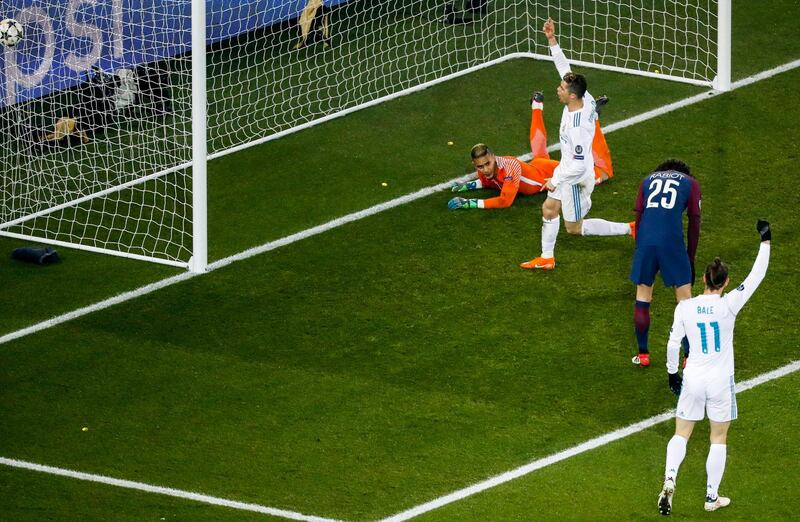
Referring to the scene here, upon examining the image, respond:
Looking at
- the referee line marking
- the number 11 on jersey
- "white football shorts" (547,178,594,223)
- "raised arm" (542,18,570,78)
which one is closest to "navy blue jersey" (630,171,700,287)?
the number 11 on jersey

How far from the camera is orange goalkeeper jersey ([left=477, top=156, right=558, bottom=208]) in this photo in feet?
48.6

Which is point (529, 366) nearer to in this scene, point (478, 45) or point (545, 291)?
point (545, 291)

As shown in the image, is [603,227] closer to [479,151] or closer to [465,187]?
[479,151]

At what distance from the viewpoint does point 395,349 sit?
1257 centimetres

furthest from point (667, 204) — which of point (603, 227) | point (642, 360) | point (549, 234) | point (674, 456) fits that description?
point (603, 227)

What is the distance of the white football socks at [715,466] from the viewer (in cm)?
1018

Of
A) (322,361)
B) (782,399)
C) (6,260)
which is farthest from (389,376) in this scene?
(6,260)

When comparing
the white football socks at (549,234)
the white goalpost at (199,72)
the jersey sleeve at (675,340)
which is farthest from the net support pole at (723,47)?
the jersey sleeve at (675,340)

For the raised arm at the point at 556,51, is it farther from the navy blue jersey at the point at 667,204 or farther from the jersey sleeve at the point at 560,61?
the navy blue jersey at the point at 667,204

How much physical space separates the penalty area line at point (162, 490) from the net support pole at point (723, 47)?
27.4 ft

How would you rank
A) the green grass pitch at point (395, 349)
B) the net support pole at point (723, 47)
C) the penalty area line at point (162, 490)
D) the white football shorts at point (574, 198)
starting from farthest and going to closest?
1. the net support pole at point (723, 47)
2. the white football shorts at point (574, 198)
3. the green grass pitch at point (395, 349)
4. the penalty area line at point (162, 490)

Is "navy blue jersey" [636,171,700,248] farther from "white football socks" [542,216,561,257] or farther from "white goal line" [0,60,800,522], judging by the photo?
"white football socks" [542,216,561,257]

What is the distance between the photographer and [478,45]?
18266 mm

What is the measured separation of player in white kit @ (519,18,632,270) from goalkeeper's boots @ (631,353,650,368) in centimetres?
171
